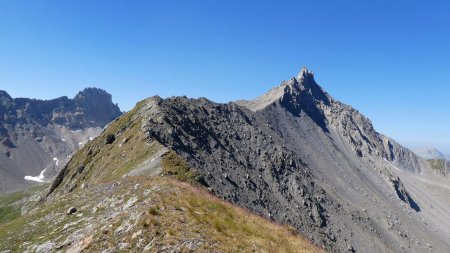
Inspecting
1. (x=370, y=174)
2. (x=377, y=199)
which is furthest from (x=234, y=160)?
(x=370, y=174)

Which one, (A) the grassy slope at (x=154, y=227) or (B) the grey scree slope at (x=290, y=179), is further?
(B) the grey scree slope at (x=290, y=179)

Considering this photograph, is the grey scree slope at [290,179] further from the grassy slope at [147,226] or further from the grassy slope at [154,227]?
the grassy slope at [154,227]

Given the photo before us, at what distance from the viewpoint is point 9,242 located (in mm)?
27922

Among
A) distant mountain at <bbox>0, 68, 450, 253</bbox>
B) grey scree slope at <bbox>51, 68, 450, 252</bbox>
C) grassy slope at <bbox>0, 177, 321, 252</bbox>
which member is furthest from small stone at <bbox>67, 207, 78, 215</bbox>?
grey scree slope at <bbox>51, 68, 450, 252</bbox>

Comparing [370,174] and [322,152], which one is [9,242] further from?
[370,174]

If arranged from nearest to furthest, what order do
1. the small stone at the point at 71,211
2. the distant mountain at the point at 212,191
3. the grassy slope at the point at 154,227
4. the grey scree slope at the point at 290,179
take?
the grassy slope at the point at 154,227, the distant mountain at the point at 212,191, the small stone at the point at 71,211, the grey scree slope at the point at 290,179

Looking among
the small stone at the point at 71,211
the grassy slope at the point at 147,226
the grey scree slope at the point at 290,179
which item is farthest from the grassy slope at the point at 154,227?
the grey scree slope at the point at 290,179

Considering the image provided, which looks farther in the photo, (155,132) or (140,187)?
(155,132)

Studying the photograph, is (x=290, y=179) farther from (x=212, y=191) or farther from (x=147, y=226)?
(x=147, y=226)

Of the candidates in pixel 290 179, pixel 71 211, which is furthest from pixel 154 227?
pixel 290 179

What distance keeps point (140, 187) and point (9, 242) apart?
33.6ft

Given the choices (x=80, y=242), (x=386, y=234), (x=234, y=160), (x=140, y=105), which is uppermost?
(x=140, y=105)

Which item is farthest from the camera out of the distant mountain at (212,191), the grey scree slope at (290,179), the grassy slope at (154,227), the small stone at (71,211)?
the grey scree slope at (290,179)

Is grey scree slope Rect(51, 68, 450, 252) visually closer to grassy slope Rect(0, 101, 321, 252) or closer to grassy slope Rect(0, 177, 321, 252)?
grassy slope Rect(0, 101, 321, 252)
